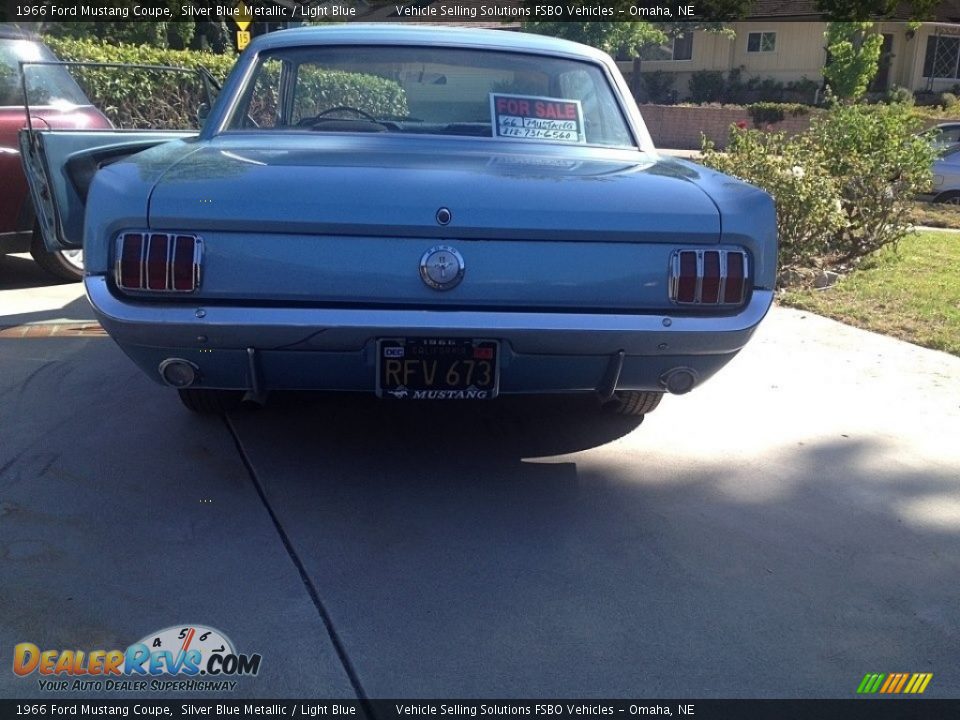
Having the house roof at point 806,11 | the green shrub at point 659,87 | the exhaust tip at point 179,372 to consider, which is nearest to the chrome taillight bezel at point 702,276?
the exhaust tip at point 179,372

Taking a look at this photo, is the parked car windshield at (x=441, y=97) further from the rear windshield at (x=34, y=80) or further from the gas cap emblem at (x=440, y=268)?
the rear windshield at (x=34, y=80)

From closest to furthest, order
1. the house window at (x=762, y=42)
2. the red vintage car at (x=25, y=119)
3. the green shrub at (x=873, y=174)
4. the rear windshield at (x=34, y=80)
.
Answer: the red vintage car at (x=25, y=119), the rear windshield at (x=34, y=80), the green shrub at (x=873, y=174), the house window at (x=762, y=42)

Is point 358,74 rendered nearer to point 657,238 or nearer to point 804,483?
point 657,238

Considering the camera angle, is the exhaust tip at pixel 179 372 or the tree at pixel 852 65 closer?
the exhaust tip at pixel 179 372

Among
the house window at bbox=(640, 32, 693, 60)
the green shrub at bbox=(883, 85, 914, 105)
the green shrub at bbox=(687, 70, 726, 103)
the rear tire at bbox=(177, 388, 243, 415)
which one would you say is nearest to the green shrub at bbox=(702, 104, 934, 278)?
the green shrub at bbox=(883, 85, 914, 105)

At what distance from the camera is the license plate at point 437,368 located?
310 cm

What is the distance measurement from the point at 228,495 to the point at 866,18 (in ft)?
103

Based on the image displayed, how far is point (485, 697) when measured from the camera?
8.08 feet

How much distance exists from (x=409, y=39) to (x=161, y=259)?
70.8 inches

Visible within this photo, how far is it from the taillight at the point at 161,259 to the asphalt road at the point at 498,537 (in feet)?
2.78

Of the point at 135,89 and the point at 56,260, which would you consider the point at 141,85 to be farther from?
the point at 56,260

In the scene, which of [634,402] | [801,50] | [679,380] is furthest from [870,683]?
[801,50]

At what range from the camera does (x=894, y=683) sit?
102 inches

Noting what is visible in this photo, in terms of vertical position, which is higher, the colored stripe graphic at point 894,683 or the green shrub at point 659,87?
the colored stripe graphic at point 894,683
